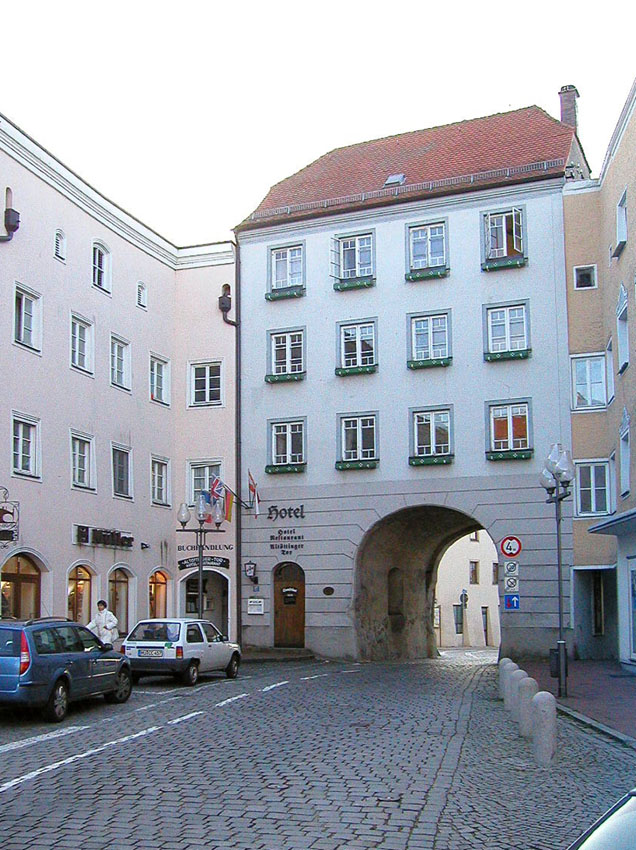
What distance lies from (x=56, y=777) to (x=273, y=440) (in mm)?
25768

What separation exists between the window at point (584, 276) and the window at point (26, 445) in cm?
1643

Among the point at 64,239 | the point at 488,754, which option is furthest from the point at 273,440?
the point at 488,754

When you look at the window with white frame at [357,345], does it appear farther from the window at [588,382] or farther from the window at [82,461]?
the window at [82,461]

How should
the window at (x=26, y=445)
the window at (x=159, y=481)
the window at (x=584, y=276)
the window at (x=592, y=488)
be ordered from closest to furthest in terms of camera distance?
the window at (x=26, y=445), the window at (x=592, y=488), the window at (x=584, y=276), the window at (x=159, y=481)

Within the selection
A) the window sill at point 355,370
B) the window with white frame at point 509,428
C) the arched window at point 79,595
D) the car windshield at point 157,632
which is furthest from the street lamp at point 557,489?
the arched window at point 79,595

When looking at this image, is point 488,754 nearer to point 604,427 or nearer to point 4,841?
point 4,841

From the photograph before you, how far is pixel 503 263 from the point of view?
34.4 meters

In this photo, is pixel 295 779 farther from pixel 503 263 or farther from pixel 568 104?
pixel 568 104

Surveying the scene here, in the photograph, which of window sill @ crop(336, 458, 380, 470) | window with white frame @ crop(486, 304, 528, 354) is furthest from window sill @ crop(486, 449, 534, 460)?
window sill @ crop(336, 458, 380, 470)

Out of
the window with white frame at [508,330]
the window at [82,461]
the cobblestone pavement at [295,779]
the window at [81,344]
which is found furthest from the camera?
the window with white frame at [508,330]

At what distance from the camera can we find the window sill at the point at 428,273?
115ft

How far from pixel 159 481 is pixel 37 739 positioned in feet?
73.1

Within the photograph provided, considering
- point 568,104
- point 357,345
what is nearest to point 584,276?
point 357,345

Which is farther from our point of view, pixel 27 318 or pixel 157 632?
pixel 27 318
